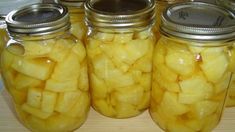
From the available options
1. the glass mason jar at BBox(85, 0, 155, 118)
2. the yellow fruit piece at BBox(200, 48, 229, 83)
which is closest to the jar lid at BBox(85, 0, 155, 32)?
the glass mason jar at BBox(85, 0, 155, 118)

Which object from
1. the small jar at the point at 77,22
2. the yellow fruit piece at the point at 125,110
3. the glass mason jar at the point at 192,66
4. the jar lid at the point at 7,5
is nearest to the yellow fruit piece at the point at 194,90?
A: the glass mason jar at the point at 192,66

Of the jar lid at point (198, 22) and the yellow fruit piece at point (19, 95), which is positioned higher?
the jar lid at point (198, 22)

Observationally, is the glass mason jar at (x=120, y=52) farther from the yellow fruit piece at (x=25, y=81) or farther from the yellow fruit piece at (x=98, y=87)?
the yellow fruit piece at (x=25, y=81)

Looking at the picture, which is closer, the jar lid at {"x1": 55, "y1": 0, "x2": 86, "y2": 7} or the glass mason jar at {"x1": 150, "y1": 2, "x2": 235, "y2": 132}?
the glass mason jar at {"x1": 150, "y1": 2, "x2": 235, "y2": 132}

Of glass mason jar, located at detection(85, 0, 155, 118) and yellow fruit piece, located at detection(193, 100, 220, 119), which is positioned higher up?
glass mason jar, located at detection(85, 0, 155, 118)

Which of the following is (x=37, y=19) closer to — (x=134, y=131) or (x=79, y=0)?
(x=79, y=0)

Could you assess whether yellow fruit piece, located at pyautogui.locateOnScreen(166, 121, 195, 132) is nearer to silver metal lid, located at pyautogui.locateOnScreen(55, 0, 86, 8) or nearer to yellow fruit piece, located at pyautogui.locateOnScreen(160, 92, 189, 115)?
yellow fruit piece, located at pyautogui.locateOnScreen(160, 92, 189, 115)

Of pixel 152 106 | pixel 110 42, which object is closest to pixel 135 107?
pixel 152 106
